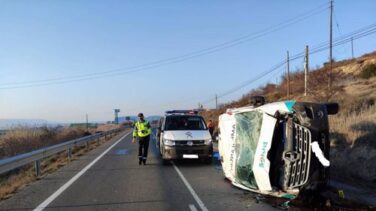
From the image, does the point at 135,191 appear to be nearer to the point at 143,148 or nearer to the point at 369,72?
the point at 143,148

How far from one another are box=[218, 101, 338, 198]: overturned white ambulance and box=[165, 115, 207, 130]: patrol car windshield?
24.5 ft

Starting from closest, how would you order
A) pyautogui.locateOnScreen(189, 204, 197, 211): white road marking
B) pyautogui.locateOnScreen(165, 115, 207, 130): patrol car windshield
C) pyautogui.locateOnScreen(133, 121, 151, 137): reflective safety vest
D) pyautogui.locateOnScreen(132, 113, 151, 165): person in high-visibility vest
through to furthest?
pyautogui.locateOnScreen(189, 204, 197, 211): white road marking → pyautogui.locateOnScreen(132, 113, 151, 165): person in high-visibility vest → pyautogui.locateOnScreen(133, 121, 151, 137): reflective safety vest → pyautogui.locateOnScreen(165, 115, 207, 130): patrol car windshield

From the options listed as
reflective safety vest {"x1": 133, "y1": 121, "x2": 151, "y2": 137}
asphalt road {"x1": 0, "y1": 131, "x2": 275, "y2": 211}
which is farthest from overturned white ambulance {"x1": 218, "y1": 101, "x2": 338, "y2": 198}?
reflective safety vest {"x1": 133, "y1": 121, "x2": 151, "y2": 137}

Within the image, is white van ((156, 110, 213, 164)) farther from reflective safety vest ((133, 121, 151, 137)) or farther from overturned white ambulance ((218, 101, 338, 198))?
overturned white ambulance ((218, 101, 338, 198))

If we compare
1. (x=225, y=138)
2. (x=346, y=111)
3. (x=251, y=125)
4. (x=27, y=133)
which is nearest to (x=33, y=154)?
(x=225, y=138)

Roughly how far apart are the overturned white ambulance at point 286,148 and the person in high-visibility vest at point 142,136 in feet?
24.2

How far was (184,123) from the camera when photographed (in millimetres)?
18047

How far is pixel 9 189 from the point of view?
12.0 meters

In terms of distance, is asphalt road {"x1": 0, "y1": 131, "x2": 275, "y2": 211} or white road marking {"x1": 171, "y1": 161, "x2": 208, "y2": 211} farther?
asphalt road {"x1": 0, "y1": 131, "x2": 275, "y2": 211}

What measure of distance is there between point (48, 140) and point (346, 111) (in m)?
21.9

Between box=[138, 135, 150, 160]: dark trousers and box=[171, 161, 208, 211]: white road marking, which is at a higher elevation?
box=[138, 135, 150, 160]: dark trousers

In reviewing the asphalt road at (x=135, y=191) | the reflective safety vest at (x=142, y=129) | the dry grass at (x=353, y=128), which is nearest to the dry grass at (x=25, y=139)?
the reflective safety vest at (x=142, y=129)

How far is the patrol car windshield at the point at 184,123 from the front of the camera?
701 inches

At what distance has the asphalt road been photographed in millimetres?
9273
